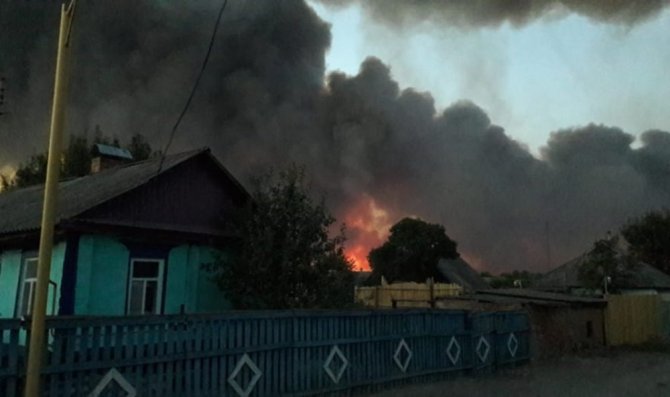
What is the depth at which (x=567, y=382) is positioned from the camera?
12.9 meters

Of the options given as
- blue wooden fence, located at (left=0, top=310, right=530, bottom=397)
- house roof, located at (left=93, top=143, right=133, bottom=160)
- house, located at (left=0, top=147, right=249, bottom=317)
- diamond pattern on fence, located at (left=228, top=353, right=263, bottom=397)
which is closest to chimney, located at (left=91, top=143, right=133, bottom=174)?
house roof, located at (left=93, top=143, right=133, bottom=160)

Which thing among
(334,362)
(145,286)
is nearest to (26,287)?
(145,286)

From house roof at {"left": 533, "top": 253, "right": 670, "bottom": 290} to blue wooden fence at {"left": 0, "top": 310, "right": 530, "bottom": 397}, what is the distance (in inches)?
1008

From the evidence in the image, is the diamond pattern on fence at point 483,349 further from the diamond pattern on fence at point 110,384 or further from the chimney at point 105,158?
the chimney at point 105,158

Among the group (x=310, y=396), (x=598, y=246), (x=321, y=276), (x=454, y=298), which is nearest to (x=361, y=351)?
(x=310, y=396)

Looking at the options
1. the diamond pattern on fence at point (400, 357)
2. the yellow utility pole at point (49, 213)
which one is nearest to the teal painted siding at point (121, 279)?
the diamond pattern on fence at point (400, 357)

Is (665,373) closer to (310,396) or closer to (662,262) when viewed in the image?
(310,396)

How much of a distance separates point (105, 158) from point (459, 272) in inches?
1807

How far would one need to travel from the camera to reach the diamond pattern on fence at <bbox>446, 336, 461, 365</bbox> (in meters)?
12.7

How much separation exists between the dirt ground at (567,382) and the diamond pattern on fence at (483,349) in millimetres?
506

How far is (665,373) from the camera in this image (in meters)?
15.1

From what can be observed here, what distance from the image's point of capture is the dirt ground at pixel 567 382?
444 inches

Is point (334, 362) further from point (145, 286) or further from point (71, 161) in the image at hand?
point (71, 161)

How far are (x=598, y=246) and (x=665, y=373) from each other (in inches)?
753
